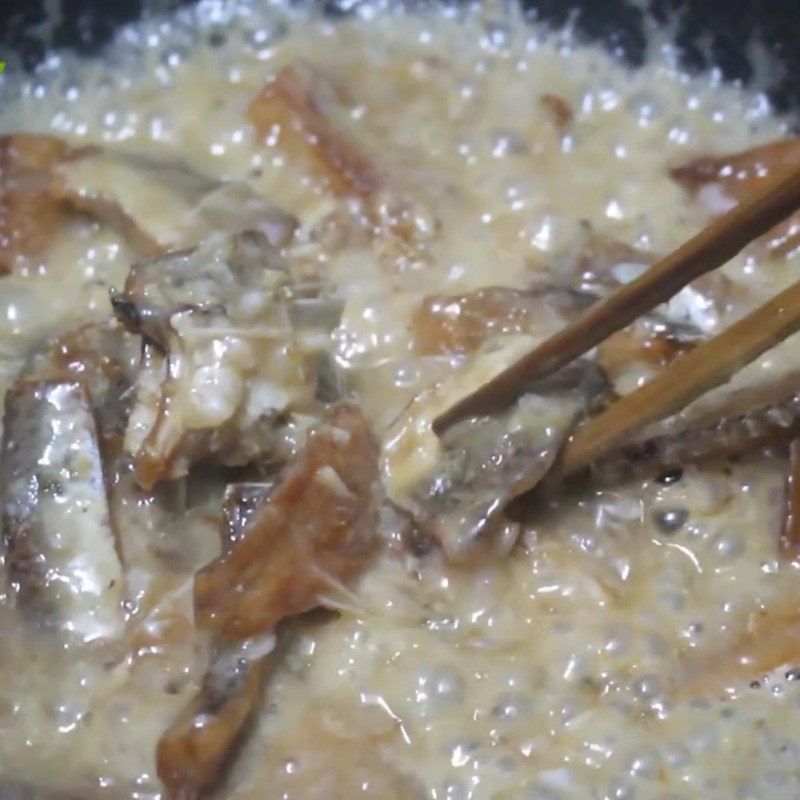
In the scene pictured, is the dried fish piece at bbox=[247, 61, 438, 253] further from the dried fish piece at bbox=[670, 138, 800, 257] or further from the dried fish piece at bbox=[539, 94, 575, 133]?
the dried fish piece at bbox=[670, 138, 800, 257]

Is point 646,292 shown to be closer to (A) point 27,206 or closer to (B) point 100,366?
(B) point 100,366

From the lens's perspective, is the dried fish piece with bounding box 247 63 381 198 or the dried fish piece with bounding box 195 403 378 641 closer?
the dried fish piece with bounding box 195 403 378 641

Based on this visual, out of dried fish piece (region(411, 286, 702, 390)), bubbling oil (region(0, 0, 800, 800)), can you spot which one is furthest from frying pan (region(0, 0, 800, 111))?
dried fish piece (region(411, 286, 702, 390))

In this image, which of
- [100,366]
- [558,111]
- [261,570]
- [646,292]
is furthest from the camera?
[558,111]

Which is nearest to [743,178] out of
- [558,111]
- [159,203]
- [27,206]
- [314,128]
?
[558,111]

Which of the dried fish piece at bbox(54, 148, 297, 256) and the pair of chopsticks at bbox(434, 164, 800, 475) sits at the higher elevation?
the pair of chopsticks at bbox(434, 164, 800, 475)

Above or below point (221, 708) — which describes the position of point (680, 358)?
above

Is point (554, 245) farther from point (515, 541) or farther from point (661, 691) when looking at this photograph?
point (661, 691)
